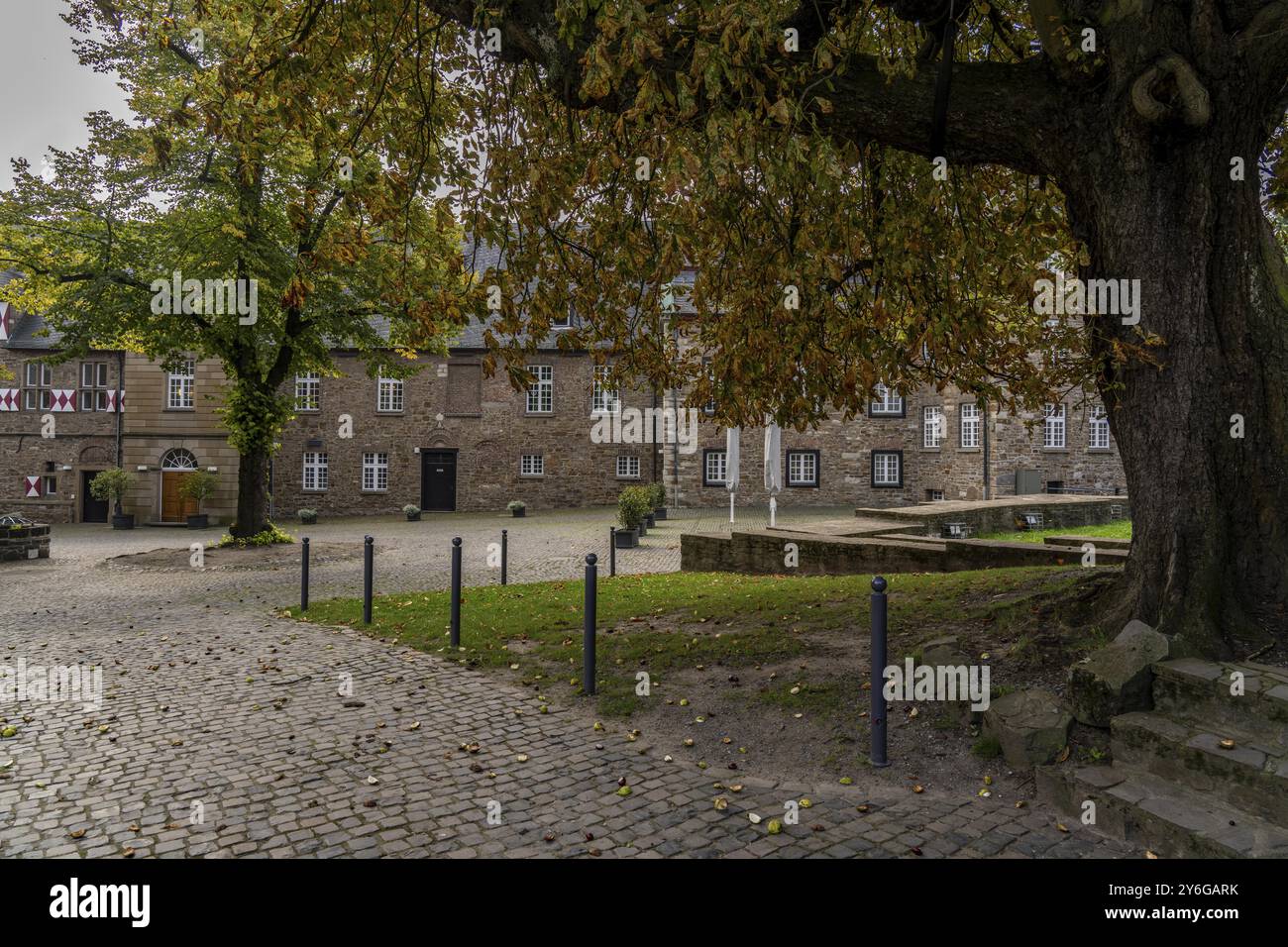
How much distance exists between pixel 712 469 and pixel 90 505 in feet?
86.7

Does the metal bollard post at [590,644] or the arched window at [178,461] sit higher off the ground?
the arched window at [178,461]

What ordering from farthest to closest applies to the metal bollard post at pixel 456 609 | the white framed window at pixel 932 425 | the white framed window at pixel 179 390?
the white framed window at pixel 932 425 < the white framed window at pixel 179 390 < the metal bollard post at pixel 456 609

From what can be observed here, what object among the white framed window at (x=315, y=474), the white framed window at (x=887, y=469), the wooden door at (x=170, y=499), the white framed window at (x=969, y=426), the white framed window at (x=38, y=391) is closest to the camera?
Answer: the white framed window at (x=969, y=426)

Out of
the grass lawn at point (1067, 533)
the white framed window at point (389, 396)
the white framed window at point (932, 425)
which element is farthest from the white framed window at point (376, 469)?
the grass lawn at point (1067, 533)

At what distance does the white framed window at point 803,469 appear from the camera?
35.3 m

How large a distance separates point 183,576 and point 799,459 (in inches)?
994

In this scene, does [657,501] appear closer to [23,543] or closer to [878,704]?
[23,543]

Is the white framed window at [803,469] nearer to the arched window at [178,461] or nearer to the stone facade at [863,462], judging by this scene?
the stone facade at [863,462]

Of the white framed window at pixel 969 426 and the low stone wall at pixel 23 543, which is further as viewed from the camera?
the white framed window at pixel 969 426

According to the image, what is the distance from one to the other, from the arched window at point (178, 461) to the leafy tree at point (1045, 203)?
1185 inches

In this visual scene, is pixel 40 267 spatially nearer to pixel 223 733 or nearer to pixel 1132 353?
pixel 223 733

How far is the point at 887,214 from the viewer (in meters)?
6.77

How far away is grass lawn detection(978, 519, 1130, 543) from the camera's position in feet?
51.0

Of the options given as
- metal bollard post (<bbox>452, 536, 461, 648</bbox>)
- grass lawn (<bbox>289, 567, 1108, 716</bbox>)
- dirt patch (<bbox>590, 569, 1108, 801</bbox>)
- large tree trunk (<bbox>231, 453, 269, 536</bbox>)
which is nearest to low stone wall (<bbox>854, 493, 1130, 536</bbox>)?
grass lawn (<bbox>289, 567, 1108, 716</bbox>)
